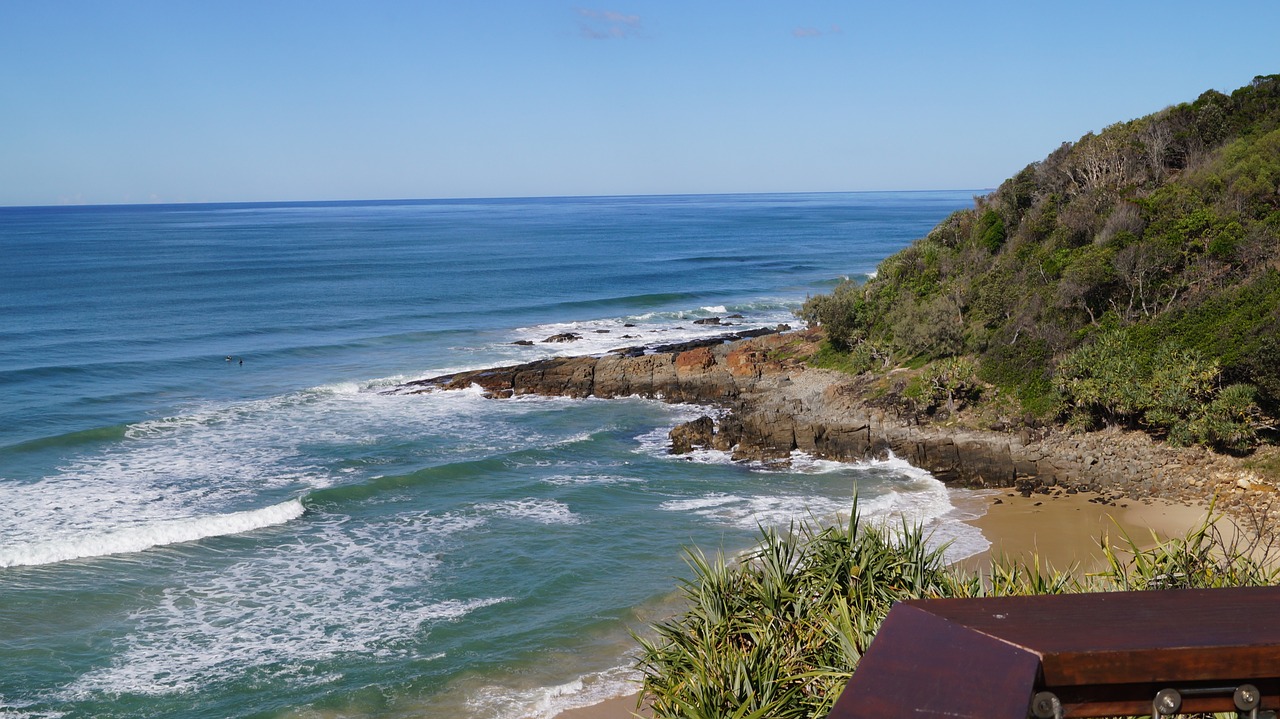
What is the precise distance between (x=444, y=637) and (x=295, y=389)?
24.0 metres

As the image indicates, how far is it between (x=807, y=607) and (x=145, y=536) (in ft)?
61.3

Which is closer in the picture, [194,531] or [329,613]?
[329,613]

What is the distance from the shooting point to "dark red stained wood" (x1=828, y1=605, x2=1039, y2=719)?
1.96 m

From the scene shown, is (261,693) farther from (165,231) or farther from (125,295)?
(165,231)

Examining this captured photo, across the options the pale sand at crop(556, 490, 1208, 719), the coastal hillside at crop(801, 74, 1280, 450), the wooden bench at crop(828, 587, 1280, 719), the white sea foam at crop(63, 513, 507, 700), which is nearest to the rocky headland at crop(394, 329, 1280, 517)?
the pale sand at crop(556, 490, 1208, 719)

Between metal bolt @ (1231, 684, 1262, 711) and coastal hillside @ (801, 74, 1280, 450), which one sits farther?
coastal hillside @ (801, 74, 1280, 450)

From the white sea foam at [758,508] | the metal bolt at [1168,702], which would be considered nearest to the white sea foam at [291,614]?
the white sea foam at [758,508]

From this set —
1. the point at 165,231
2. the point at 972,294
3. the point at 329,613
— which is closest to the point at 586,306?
the point at 972,294

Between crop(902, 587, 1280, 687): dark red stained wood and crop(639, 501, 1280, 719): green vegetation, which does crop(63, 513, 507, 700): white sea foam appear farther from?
crop(902, 587, 1280, 687): dark red stained wood

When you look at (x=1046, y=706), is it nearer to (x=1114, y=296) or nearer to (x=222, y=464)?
(x=222, y=464)

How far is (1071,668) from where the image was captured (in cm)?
203

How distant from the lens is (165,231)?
14962 cm

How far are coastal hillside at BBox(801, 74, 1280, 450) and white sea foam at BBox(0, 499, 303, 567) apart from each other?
1872 cm

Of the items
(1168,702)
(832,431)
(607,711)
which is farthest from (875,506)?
(1168,702)
